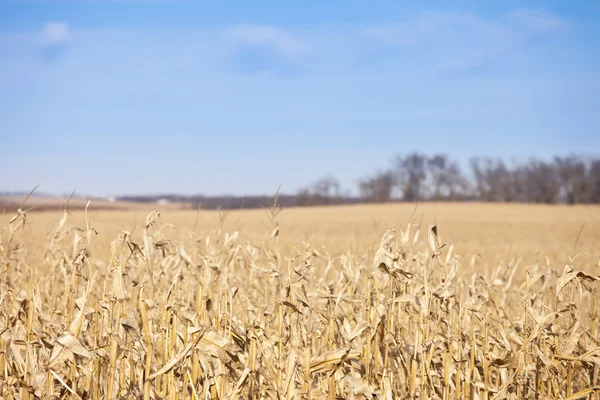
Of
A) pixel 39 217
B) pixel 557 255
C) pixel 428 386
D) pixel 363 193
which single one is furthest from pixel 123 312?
pixel 363 193

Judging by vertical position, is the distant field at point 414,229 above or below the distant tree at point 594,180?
below

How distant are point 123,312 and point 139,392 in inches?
25.3

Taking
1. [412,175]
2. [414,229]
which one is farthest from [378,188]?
[414,229]

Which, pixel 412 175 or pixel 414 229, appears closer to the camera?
pixel 414 229

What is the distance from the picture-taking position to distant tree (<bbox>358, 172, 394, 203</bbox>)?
86.6m

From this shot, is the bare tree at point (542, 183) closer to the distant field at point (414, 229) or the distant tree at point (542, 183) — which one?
the distant tree at point (542, 183)

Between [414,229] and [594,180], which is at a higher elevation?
[594,180]

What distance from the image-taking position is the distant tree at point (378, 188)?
86562 mm

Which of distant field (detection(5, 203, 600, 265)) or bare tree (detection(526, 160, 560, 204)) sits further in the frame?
bare tree (detection(526, 160, 560, 204))

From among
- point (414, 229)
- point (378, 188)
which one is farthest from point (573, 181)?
point (414, 229)

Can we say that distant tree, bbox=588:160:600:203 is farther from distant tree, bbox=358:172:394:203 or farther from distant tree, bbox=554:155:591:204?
distant tree, bbox=358:172:394:203

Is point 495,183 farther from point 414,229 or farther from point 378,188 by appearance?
point 414,229

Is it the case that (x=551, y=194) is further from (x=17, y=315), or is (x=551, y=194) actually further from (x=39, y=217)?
(x=17, y=315)

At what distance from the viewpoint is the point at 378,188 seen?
8769 centimetres
